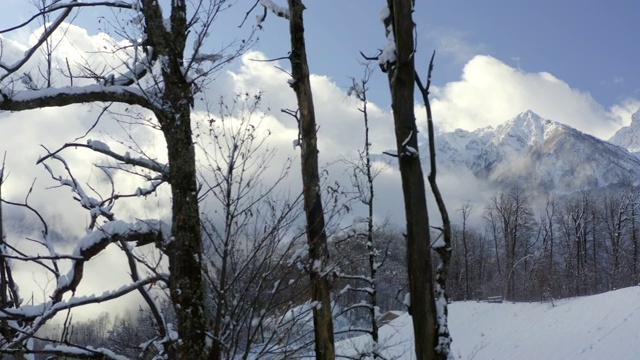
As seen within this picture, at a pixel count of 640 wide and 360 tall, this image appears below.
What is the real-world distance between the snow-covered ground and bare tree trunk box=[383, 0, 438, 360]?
37.9ft

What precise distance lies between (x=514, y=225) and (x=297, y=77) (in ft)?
126

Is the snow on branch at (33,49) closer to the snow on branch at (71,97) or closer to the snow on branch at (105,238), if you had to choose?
the snow on branch at (71,97)

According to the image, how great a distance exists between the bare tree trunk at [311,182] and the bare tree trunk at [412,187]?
122cm

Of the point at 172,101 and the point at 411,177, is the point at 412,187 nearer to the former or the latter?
the point at 411,177

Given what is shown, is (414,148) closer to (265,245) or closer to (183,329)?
(265,245)

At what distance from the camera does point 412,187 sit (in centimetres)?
415

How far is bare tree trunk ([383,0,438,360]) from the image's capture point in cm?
407

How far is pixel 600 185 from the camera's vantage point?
159500 mm

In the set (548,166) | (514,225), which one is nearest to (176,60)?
(514,225)

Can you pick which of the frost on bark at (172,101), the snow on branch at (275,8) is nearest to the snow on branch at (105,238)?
the frost on bark at (172,101)

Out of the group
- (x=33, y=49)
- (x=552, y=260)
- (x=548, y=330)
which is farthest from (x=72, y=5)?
(x=552, y=260)

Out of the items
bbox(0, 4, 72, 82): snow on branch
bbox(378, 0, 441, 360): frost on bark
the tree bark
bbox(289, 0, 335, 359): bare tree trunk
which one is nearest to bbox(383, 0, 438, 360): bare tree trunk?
bbox(378, 0, 441, 360): frost on bark

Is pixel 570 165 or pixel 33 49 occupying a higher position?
pixel 570 165

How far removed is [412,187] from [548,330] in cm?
2020
